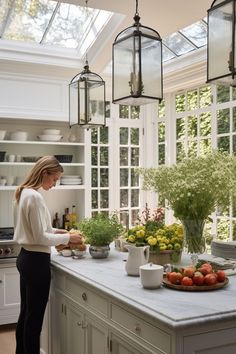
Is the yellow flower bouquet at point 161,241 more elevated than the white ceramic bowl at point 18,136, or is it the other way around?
the white ceramic bowl at point 18,136

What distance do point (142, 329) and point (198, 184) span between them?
3.35 ft

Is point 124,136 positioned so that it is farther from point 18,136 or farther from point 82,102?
point 82,102

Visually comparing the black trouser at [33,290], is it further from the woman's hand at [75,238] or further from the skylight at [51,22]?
the skylight at [51,22]

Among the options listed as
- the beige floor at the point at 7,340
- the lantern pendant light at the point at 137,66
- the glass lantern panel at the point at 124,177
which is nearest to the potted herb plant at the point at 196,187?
the lantern pendant light at the point at 137,66

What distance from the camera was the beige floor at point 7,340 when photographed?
4.16m

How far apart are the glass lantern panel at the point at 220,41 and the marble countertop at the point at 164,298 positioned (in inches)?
41.4

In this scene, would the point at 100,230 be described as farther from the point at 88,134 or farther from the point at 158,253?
the point at 88,134

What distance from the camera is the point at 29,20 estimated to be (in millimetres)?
4809

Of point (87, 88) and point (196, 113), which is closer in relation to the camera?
point (87, 88)

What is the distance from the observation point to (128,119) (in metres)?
6.18

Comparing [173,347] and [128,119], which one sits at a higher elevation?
[128,119]

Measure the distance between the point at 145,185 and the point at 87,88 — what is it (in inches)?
36.1

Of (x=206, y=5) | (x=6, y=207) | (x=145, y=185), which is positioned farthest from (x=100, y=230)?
(x=6, y=207)

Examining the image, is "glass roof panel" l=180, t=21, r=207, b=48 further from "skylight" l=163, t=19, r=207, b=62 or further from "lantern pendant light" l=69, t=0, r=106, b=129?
"lantern pendant light" l=69, t=0, r=106, b=129
